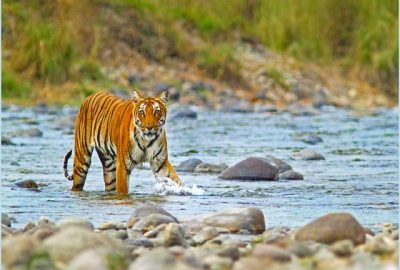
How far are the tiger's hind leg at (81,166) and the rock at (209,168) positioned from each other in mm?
1467

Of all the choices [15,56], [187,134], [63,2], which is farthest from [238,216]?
[63,2]

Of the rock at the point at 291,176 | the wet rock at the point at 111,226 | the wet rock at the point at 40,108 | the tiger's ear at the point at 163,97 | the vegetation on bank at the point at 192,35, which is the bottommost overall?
the wet rock at the point at 111,226

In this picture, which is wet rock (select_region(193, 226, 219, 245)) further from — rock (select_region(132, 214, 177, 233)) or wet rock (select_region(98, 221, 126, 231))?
wet rock (select_region(98, 221, 126, 231))

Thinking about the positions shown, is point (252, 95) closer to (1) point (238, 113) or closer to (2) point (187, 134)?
(1) point (238, 113)

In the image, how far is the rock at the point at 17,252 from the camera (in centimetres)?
500

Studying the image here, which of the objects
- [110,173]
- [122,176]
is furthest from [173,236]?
[110,173]

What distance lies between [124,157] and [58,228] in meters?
3.32

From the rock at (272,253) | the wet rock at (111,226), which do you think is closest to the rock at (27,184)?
the wet rock at (111,226)

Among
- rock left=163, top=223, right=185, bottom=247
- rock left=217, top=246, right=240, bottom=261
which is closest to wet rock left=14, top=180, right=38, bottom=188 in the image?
rock left=163, top=223, right=185, bottom=247

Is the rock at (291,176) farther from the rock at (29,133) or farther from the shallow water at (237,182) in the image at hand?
the rock at (29,133)

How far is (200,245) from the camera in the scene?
6.55 metres

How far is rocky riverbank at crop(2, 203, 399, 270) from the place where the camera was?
4875mm

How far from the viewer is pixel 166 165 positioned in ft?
31.7

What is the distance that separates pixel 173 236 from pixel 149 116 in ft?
10.2
